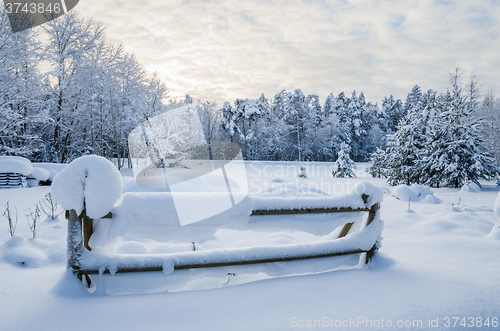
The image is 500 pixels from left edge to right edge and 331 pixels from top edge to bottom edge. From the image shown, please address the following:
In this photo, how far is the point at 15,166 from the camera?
9188 mm

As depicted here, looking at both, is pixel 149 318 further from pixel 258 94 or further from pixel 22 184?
pixel 258 94

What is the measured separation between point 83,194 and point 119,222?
39 centimetres

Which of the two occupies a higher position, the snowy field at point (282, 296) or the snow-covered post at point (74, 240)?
the snow-covered post at point (74, 240)

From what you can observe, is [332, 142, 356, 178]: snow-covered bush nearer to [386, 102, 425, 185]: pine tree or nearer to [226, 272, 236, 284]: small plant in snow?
[386, 102, 425, 185]: pine tree

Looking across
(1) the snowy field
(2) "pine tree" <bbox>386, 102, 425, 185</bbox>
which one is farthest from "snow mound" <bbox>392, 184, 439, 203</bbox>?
(2) "pine tree" <bbox>386, 102, 425, 185</bbox>

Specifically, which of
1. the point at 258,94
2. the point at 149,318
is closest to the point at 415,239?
the point at 149,318

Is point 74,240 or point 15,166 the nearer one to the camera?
point 74,240

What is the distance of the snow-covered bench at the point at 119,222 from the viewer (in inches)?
85.2

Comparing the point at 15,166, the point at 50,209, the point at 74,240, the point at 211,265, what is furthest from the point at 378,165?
the point at 15,166

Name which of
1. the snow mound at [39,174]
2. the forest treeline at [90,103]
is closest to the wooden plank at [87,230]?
the snow mound at [39,174]

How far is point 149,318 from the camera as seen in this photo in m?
1.89

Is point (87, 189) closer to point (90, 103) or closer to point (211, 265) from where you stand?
point (211, 265)

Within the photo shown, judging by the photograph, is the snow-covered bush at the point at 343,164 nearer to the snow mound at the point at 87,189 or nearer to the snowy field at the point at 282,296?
the snowy field at the point at 282,296

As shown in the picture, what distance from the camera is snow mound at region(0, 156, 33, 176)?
9.01 meters
